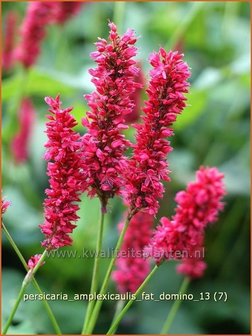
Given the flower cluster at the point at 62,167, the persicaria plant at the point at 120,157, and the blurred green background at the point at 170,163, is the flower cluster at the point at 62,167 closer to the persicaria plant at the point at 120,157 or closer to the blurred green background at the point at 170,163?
the persicaria plant at the point at 120,157

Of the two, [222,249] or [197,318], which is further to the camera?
[222,249]

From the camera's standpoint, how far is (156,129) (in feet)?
4.75

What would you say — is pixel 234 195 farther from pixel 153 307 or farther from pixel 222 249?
pixel 153 307

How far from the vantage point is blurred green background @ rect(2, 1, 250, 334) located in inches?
113

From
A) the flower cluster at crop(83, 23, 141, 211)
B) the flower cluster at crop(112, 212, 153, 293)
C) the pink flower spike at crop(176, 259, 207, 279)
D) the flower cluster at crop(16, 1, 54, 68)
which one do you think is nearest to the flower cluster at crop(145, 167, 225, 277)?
the flower cluster at crop(83, 23, 141, 211)

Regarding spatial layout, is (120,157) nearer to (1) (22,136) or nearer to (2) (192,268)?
(2) (192,268)

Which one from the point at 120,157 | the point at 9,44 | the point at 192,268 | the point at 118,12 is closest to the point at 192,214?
the point at 120,157

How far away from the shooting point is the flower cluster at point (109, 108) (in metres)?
1.40

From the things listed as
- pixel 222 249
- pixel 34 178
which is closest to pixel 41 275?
pixel 34 178

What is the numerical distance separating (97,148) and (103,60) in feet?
0.65

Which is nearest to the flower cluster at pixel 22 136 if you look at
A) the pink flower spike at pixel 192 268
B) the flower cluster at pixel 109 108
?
the pink flower spike at pixel 192 268

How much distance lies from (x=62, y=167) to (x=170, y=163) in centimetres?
197

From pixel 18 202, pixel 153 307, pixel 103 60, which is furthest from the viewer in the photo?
pixel 18 202

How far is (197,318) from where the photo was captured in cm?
303
